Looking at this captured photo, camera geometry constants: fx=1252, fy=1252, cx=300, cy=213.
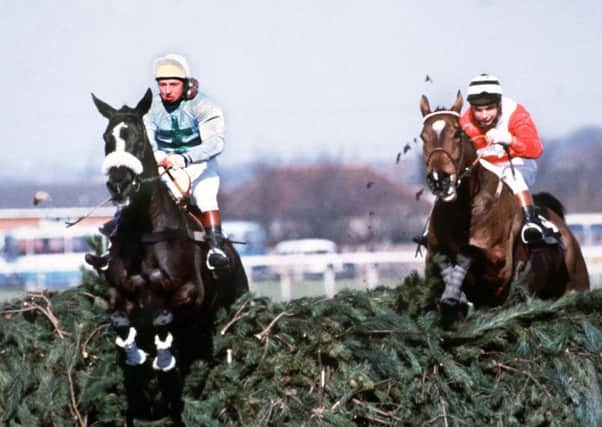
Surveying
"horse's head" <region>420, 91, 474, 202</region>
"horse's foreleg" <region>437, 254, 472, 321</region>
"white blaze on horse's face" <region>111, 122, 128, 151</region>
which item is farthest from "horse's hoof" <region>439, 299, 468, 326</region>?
"white blaze on horse's face" <region>111, 122, 128, 151</region>

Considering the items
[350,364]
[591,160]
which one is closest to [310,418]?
[350,364]

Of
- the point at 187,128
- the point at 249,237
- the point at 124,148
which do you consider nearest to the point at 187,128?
the point at 187,128

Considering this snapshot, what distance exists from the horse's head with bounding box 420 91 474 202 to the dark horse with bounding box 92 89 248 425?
5.61ft

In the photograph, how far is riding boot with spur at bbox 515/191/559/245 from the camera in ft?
30.5

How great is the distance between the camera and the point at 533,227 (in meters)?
9.31

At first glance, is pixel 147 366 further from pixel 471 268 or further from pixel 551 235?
pixel 551 235

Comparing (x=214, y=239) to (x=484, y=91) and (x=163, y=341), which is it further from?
(x=484, y=91)

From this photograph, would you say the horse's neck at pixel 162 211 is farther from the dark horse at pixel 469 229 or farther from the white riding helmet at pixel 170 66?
the dark horse at pixel 469 229

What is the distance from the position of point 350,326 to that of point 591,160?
34.9 m

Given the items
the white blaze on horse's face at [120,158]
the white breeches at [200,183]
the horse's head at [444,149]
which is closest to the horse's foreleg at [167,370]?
the white blaze on horse's face at [120,158]

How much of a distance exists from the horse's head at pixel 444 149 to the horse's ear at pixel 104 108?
2232 millimetres

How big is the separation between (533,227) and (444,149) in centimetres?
118

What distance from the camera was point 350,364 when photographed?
24.5 feet

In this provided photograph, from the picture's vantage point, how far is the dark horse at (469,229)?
853cm
